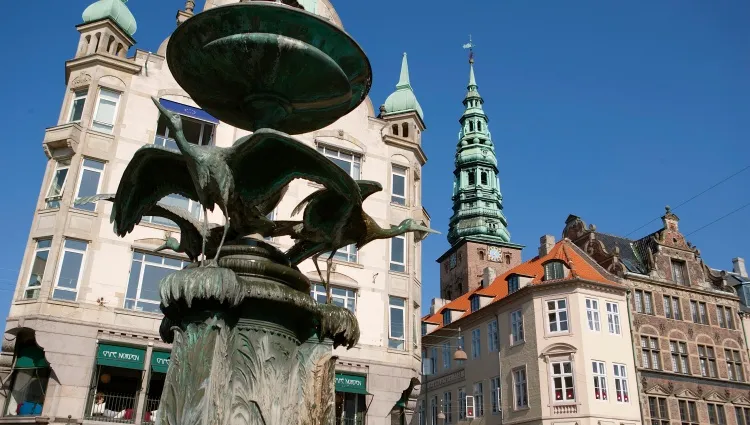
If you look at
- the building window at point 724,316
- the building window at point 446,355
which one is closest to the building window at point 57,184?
the building window at point 446,355

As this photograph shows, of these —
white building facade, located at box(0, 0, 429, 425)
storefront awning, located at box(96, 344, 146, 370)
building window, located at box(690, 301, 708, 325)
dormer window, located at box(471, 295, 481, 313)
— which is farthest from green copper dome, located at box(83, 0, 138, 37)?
building window, located at box(690, 301, 708, 325)

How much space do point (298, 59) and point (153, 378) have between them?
58.7 ft

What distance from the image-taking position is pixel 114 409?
21703 millimetres

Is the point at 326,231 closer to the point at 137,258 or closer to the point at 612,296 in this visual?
the point at 137,258

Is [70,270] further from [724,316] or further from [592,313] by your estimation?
[724,316]

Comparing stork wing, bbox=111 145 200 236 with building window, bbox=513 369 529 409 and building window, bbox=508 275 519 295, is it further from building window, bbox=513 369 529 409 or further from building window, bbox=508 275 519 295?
building window, bbox=508 275 519 295

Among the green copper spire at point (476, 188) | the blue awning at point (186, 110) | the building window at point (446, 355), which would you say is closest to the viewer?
the blue awning at point (186, 110)

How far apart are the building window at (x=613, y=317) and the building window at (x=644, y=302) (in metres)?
1.44

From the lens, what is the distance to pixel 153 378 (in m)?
22.5

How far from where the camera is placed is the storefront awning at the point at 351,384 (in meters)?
23.9

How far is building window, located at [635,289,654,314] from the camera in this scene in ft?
122

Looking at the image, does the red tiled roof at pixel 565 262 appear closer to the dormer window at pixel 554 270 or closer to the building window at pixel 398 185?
the dormer window at pixel 554 270

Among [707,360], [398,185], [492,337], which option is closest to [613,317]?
[707,360]

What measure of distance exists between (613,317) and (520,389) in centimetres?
654
